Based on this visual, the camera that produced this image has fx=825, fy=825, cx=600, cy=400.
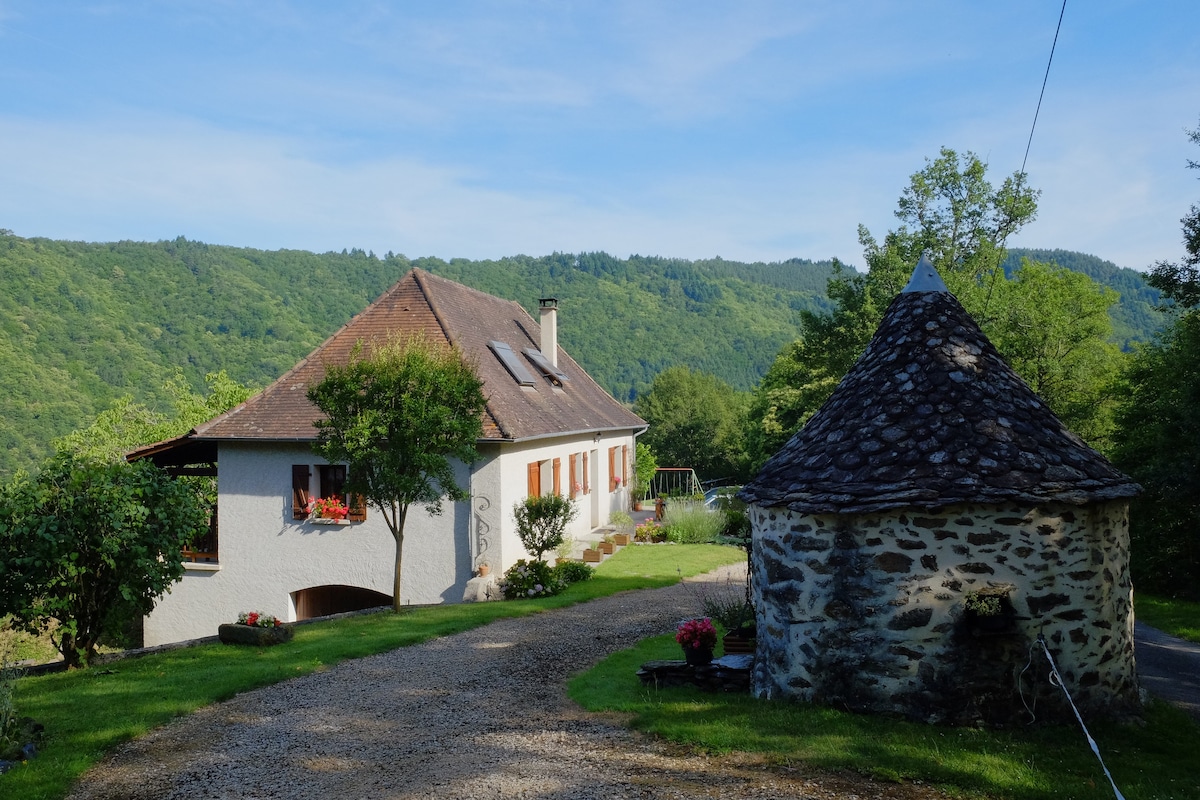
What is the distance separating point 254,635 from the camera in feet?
38.8

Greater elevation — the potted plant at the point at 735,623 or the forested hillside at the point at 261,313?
the forested hillside at the point at 261,313

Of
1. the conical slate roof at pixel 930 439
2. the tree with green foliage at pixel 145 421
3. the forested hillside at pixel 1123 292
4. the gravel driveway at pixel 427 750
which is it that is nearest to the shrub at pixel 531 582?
the gravel driveway at pixel 427 750

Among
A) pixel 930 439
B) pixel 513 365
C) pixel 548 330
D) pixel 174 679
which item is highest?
pixel 548 330

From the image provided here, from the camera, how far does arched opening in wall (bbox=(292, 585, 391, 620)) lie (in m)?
18.2

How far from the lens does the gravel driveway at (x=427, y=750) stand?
6.09 meters

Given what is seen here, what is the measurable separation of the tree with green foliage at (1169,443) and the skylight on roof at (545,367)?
544 inches

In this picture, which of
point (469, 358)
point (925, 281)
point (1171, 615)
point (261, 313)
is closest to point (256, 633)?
point (469, 358)

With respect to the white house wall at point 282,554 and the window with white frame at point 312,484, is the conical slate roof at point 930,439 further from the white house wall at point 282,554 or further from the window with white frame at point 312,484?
the window with white frame at point 312,484

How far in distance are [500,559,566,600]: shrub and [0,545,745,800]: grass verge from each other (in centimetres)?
32

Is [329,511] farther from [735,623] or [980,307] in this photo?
[980,307]

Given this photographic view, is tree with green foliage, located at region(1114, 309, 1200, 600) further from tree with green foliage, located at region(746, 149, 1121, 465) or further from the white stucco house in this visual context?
the white stucco house

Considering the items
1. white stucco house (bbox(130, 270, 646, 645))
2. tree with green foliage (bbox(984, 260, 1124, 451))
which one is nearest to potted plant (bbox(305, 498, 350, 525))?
white stucco house (bbox(130, 270, 646, 645))

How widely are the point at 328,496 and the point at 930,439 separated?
13.6m

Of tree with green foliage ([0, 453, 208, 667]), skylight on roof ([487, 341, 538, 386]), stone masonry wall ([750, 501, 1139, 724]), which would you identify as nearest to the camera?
stone masonry wall ([750, 501, 1139, 724])
